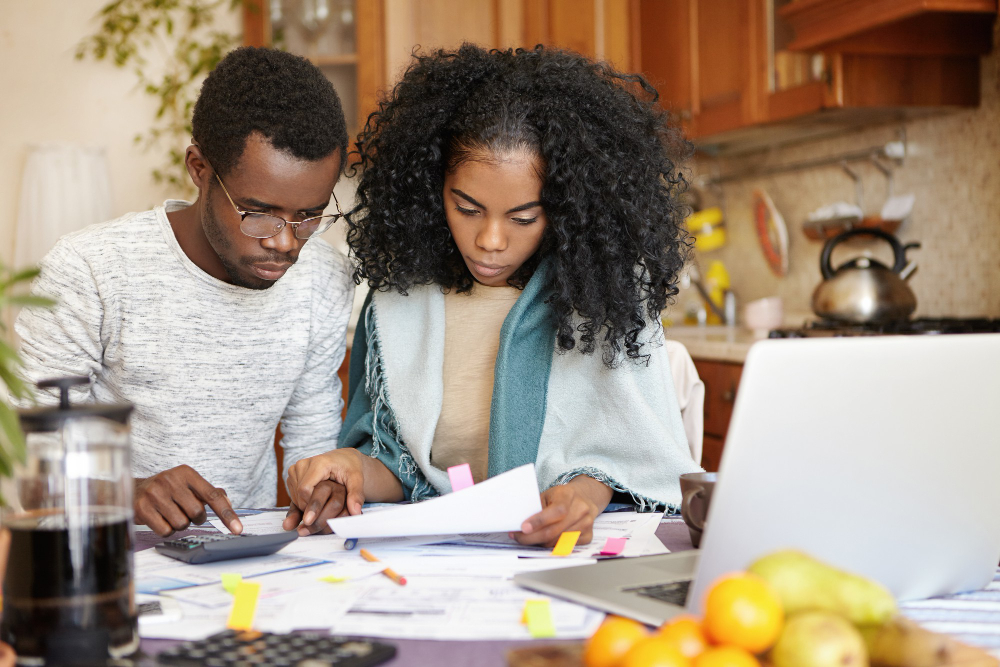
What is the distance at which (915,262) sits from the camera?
2.72m

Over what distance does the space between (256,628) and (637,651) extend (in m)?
0.33

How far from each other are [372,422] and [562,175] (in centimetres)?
47

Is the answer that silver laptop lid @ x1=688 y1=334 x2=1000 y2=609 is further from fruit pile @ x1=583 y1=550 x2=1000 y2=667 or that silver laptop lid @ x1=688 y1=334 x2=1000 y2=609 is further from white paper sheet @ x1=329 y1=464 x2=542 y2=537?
white paper sheet @ x1=329 y1=464 x2=542 y2=537

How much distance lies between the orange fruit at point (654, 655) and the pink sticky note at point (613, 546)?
1.43 ft

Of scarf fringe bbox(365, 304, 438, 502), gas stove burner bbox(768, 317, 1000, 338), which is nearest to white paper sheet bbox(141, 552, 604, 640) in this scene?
scarf fringe bbox(365, 304, 438, 502)

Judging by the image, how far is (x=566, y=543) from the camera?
3.22 ft

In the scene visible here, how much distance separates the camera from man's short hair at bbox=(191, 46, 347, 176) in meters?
1.29

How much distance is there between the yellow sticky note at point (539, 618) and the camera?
0.71m

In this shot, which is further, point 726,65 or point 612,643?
point 726,65

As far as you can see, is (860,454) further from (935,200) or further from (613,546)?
(935,200)

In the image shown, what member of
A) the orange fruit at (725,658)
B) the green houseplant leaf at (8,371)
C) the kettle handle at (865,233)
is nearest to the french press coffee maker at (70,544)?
the green houseplant leaf at (8,371)

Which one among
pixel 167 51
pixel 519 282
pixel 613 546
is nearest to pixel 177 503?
pixel 613 546

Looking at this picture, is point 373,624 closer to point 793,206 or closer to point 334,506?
point 334,506

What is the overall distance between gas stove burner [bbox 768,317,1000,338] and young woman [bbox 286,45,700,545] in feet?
3.56
